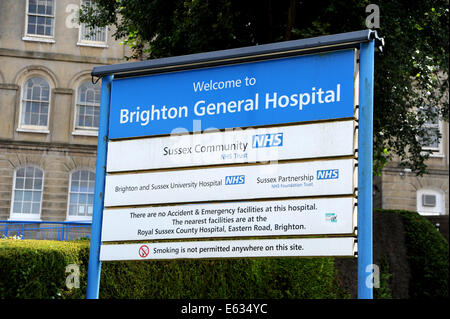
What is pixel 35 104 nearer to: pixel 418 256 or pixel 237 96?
pixel 418 256

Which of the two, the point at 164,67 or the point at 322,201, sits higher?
the point at 164,67

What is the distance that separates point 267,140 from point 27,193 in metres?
28.9

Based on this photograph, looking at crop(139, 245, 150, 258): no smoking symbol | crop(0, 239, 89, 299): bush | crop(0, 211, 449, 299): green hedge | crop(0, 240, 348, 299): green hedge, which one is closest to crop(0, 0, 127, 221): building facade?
crop(0, 211, 449, 299): green hedge

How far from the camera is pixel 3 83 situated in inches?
1380

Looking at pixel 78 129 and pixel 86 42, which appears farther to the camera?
pixel 86 42

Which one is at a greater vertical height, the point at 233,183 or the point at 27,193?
the point at 27,193

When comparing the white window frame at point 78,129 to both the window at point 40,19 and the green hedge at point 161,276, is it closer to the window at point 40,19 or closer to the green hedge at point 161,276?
the window at point 40,19

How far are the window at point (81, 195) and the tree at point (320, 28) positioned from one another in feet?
51.2

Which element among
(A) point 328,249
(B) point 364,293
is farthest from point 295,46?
(B) point 364,293

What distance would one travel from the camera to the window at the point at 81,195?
34.3 meters

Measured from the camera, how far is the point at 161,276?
1210 centimetres

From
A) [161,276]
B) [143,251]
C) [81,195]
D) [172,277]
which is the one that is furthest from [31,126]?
[143,251]

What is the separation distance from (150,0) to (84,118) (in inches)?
717
